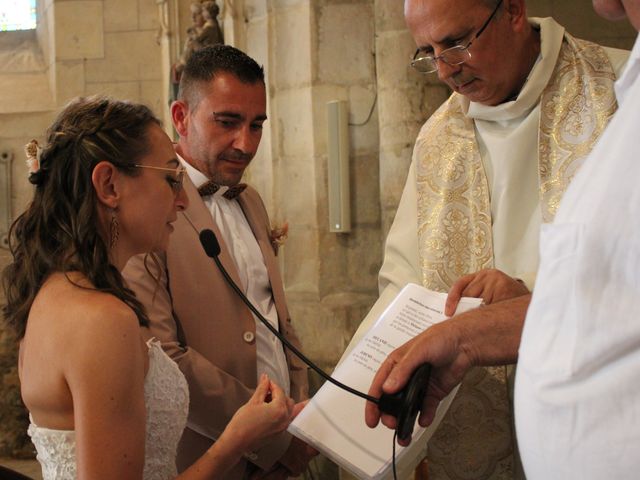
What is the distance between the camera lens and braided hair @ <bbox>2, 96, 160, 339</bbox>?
1.83 metres

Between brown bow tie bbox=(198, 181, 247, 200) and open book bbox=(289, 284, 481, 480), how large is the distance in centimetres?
104

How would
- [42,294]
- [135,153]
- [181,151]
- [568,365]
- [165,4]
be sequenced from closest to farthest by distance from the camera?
[568,365]
[42,294]
[135,153]
[181,151]
[165,4]

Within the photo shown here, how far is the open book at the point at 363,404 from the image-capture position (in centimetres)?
179

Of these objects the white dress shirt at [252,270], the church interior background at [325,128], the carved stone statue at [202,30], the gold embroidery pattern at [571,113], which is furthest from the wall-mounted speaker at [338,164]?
the gold embroidery pattern at [571,113]

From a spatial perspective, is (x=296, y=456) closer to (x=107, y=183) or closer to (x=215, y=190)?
(x=215, y=190)

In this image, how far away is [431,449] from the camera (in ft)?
8.44

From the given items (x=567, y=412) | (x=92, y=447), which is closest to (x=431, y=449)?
(x=92, y=447)

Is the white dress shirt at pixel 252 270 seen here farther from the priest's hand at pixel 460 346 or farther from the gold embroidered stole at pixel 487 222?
the priest's hand at pixel 460 346

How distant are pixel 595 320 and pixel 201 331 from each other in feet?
5.68

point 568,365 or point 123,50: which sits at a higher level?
point 123,50

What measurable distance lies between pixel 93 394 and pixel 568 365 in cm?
101

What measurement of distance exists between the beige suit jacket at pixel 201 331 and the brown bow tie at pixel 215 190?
17 cm

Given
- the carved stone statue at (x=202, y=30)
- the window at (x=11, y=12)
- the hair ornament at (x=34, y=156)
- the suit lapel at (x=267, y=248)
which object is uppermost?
the window at (x=11, y=12)

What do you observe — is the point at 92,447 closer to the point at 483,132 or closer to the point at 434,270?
the point at 434,270
